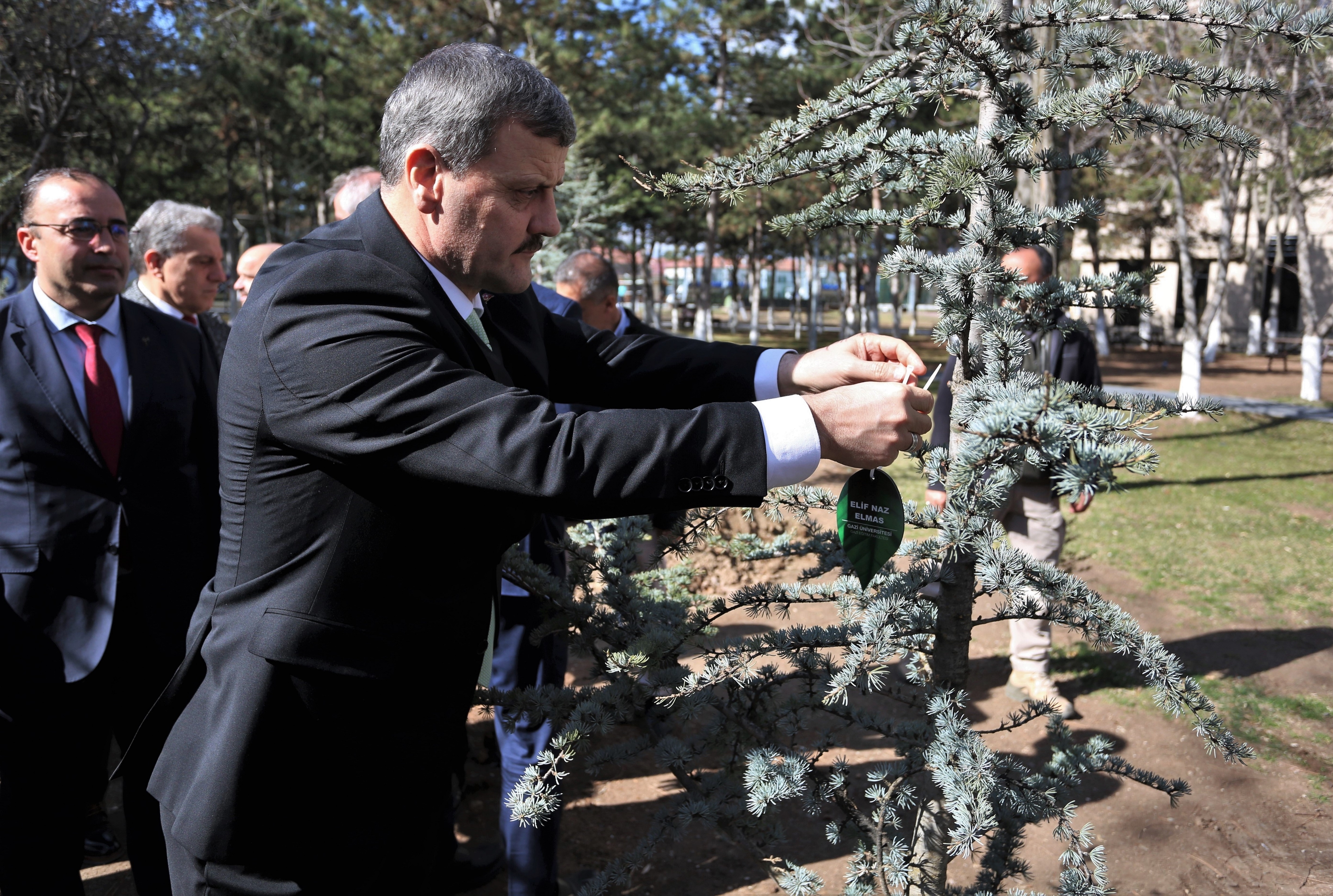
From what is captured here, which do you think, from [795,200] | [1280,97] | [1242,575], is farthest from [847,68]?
[1280,97]

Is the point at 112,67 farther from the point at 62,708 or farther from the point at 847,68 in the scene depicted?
the point at 62,708

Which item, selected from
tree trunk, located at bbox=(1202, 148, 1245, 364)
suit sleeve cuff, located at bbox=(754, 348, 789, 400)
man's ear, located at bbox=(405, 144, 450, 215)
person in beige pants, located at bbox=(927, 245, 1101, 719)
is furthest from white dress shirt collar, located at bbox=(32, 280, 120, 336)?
tree trunk, located at bbox=(1202, 148, 1245, 364)

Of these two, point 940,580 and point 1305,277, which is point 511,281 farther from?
point 1305,277

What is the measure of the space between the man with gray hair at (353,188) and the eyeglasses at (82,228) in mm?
966

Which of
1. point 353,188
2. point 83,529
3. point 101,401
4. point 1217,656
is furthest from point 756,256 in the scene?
point 83,529

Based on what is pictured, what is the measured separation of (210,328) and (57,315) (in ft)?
3.47

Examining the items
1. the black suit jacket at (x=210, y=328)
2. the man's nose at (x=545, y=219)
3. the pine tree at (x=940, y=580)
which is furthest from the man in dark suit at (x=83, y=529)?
the man's nose at (x=545, y=219)

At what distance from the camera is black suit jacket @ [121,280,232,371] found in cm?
375

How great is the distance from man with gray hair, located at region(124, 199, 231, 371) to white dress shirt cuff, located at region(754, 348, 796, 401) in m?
2.91

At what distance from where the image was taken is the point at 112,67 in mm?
17391

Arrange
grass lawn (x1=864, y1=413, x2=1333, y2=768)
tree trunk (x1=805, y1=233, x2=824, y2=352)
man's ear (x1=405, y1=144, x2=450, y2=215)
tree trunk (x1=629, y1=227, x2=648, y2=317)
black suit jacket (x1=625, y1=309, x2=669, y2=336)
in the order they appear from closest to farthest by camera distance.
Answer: man's ear (x1=405, y1=144, x2=450, y2=215) → black suit jacket (x1=625, y1=309, x2=669, y2=336) → grass lawn (x1=864, y1=413, x2=1333, y2=768) → tree trunk (x1=805, y1=233, x2=824, y2=352) → tree trunk (x1=629, y1=227, x2=648, y2=317)

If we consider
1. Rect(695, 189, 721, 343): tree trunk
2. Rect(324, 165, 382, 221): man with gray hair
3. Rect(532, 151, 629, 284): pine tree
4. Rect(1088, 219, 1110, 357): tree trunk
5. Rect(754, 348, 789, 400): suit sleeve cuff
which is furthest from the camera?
Rect(1088, 219, 1110, 357): tree trunk

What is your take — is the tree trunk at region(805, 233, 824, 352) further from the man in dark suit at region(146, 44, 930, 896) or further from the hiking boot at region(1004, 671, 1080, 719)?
the man in dark suit at region(146, 44, 930, 896)

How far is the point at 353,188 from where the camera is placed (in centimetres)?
409
